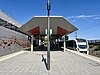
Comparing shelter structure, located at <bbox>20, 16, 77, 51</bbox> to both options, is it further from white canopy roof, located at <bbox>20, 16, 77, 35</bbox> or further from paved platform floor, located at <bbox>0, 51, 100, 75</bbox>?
paved platform floor, located at <bbox>0, 51, 100, 75</bbox>

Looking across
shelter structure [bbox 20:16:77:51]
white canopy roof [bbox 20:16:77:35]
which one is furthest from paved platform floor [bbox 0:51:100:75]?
white canopy roof [bbox 20:16:77:35]

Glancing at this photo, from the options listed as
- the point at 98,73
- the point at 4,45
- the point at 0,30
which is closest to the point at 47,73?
the point at 98,73

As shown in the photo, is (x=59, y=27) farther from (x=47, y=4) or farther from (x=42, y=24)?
(x=47, y=4)

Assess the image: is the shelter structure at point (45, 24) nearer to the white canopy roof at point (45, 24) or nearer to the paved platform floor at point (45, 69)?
the white canopy roof at point (45, 24)

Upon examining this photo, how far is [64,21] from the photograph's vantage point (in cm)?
3134

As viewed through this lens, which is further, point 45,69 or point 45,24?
point 45,24

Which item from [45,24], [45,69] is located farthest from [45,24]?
[45,69]

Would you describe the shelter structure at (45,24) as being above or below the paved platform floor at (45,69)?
above

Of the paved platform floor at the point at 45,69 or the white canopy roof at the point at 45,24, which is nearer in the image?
the paved platform floor at the point at 45,69

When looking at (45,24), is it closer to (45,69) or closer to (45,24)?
(45,24)

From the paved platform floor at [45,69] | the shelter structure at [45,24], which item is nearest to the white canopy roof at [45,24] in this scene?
the shelter structure at [45,24]

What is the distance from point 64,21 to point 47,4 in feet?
58.4

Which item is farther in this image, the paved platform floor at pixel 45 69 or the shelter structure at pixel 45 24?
the shelter structure at pixel 45 24

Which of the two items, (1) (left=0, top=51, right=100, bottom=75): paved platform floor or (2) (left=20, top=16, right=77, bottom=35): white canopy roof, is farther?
(2) (left=20, top=16, right=77, bottom=35): white canopy roof
